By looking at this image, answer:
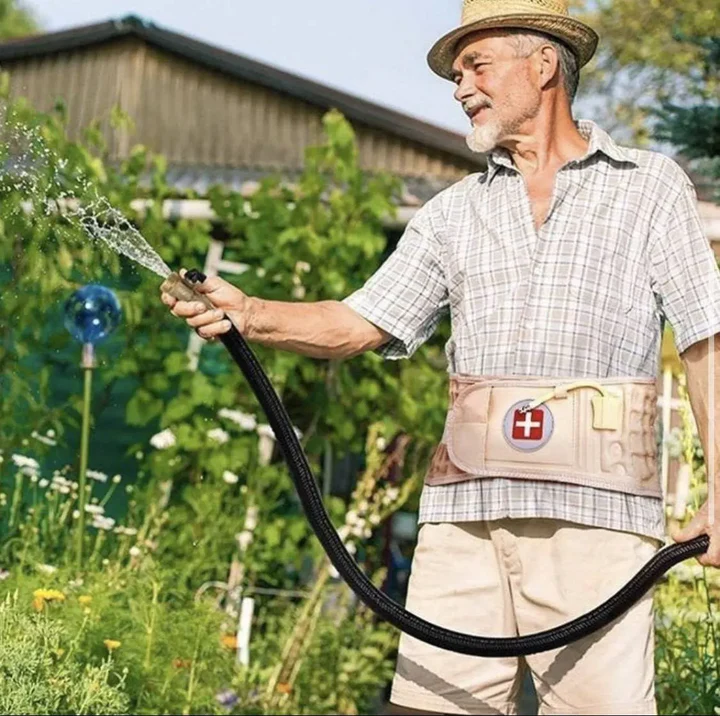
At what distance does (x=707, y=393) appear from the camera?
125 inches

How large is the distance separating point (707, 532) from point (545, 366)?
434 mm

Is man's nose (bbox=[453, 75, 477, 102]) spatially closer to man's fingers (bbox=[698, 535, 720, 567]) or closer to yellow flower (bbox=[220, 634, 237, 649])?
man's fingers (bbox=[698, 535, 720, 567])

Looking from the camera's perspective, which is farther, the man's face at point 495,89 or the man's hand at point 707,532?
the man's face at point 495,89

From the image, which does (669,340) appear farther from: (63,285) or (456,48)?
(456,48)

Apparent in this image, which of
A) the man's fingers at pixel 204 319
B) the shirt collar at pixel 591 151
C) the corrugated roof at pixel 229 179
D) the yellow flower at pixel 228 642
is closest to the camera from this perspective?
the man's fingers at pixel 204 319

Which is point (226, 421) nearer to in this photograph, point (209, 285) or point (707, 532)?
point (209, 285)

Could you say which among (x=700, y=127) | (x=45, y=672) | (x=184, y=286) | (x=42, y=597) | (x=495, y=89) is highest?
(x=700, y=127)

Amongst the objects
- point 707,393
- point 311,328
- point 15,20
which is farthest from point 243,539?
point 15,20

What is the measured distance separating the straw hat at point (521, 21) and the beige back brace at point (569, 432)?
2.29 ft

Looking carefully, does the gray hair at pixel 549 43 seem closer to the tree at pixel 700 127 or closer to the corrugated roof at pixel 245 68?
the tree at pixel 700 127

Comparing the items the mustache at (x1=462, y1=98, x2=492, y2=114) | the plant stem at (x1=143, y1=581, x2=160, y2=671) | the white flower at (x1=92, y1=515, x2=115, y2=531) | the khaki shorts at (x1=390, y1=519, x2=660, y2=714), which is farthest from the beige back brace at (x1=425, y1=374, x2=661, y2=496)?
the white flower at (x1=92, y1=515, x2=115, y2=531)

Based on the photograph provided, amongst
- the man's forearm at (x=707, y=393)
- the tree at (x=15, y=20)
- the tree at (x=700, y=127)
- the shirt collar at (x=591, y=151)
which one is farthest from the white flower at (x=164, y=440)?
the tree at (x=15, y=20)

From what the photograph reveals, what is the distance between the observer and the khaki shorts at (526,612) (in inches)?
125

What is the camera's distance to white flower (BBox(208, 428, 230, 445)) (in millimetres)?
6125
